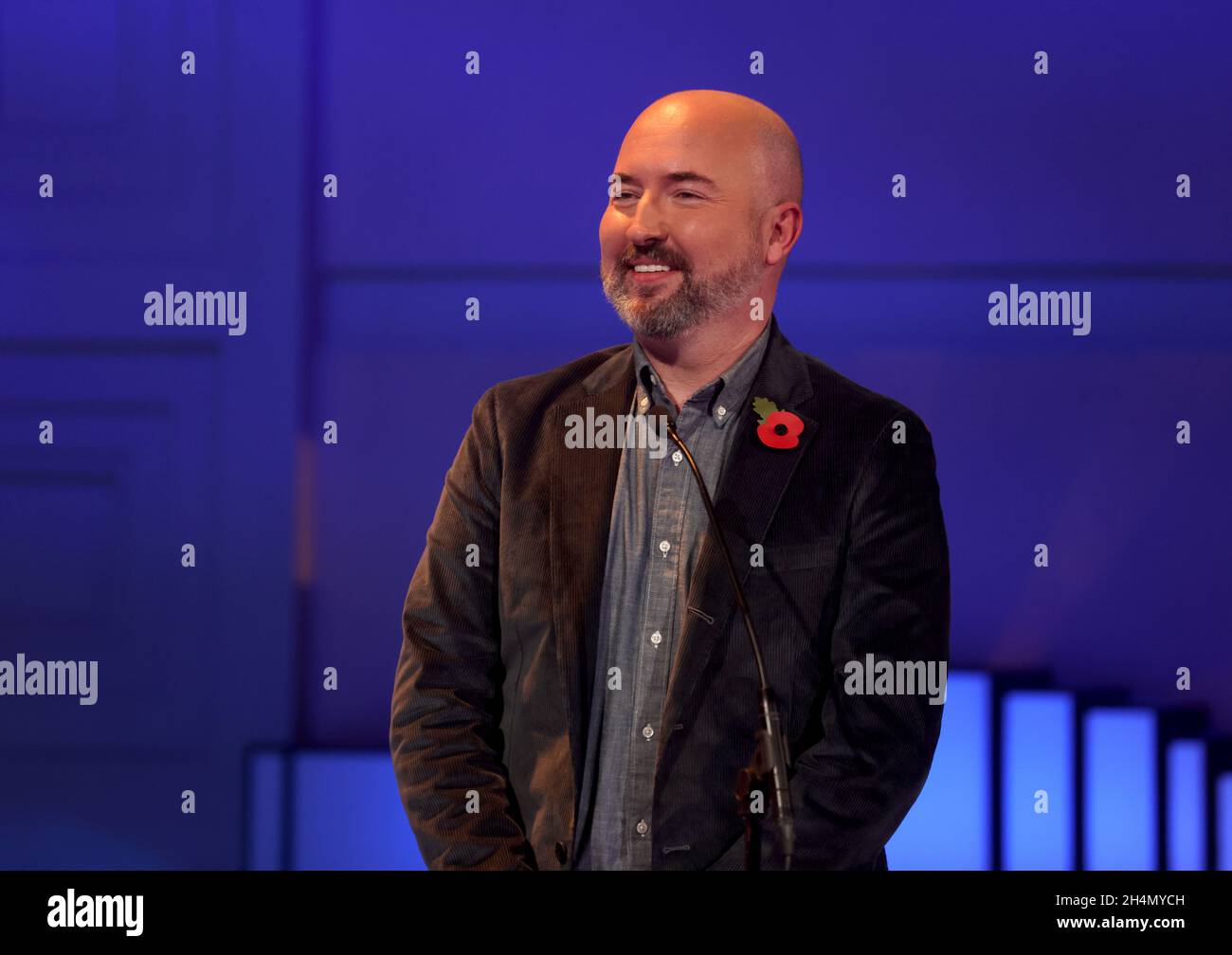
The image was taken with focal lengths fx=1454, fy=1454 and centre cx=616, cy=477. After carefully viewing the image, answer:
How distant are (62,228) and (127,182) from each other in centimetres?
16

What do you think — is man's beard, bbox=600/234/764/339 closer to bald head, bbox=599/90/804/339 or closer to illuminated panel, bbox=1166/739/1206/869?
bald head, bbox=599/90/804/339

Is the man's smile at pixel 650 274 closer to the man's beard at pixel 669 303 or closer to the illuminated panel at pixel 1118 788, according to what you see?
the man's beard at pixel 669 303

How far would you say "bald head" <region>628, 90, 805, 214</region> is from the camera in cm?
254

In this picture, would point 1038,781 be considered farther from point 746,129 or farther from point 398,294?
point 398,294

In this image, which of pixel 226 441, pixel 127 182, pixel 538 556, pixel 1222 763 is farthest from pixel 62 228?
pixel 1222 763

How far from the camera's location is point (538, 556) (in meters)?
2.43

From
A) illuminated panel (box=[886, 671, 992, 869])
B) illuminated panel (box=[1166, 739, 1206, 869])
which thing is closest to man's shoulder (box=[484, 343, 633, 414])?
illuminated panel (box=[886, 671, 992, 869])

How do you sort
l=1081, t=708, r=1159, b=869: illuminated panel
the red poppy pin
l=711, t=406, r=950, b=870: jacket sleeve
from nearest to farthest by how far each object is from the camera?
l=711, t=406, r=950, b=870: jacket sleeve
the red poppy pin
l=1081, t=708, r=1159, b=869: illuminated panel

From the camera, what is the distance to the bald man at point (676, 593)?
2.37 m

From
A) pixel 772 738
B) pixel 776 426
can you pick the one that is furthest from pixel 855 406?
pixel 772 738

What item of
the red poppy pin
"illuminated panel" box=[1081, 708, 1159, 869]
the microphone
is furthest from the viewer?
"illuminated panel" box=[1081, 708, 1159, 869]

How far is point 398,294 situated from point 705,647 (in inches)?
43.1

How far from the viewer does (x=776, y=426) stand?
8.13ft
